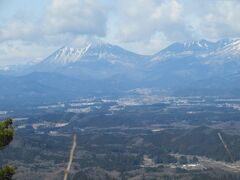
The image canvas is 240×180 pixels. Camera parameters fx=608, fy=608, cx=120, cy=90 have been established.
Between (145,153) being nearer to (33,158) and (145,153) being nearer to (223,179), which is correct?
(33,158)

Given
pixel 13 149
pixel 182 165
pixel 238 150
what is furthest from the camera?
pixel 13 149

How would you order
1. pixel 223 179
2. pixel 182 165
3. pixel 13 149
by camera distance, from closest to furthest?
pixel 223 179
pixel 182 165
pixel 13 149

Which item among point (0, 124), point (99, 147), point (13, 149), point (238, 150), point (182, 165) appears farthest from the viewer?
point (99, 147)

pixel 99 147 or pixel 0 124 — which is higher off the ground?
pixel 0 124

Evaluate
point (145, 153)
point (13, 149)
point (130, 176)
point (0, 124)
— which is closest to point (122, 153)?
point (145, 153)

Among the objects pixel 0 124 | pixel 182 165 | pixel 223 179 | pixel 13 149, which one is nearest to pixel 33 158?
pixel 13 149

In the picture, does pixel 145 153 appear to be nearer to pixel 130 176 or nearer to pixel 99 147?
pixel 99 147

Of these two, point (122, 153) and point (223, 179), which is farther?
point (122, 153)

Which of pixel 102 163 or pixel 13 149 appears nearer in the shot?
pixel 102 163

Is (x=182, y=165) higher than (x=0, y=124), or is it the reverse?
(x=0, y=124)
